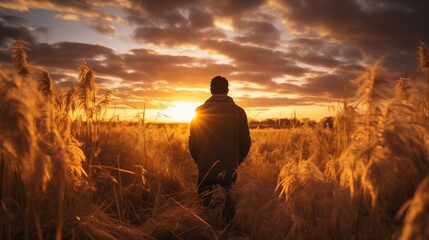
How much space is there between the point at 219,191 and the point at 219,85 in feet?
6.22

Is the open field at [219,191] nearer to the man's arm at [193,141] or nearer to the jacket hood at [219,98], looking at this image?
the man's arm at [193,141]

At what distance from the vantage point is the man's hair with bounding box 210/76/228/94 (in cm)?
538

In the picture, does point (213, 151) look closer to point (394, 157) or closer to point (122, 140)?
point (122, 140)

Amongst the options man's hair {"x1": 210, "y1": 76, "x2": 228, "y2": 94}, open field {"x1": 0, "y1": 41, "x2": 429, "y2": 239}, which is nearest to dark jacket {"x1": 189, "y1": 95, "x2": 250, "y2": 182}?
man's hair {"x1": 210, "y1": 76, "x2": 228, "y2": 94}

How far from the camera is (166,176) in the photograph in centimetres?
547

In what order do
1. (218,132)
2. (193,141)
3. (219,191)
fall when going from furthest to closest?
(193,141), (218,132), (219,191)

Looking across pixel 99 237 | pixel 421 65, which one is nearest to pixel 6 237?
pixel 99 237

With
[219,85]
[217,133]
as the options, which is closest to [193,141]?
[217,133]

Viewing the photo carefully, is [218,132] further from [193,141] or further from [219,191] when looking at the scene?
[219,191]

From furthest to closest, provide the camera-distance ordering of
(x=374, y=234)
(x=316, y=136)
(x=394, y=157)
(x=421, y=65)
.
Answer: (x=316, y=136) → (x=421, y=65) → (x=374, y=234) → (x=394, y=157)

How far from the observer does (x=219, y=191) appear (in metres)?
4.18

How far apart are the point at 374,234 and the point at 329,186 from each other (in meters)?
0.47

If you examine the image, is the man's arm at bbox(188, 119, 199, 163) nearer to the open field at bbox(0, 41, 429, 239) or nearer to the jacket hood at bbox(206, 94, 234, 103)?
the jacket hood at bbox(206, 94, 234, 103)

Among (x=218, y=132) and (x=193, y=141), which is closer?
(x=218, y=132)
